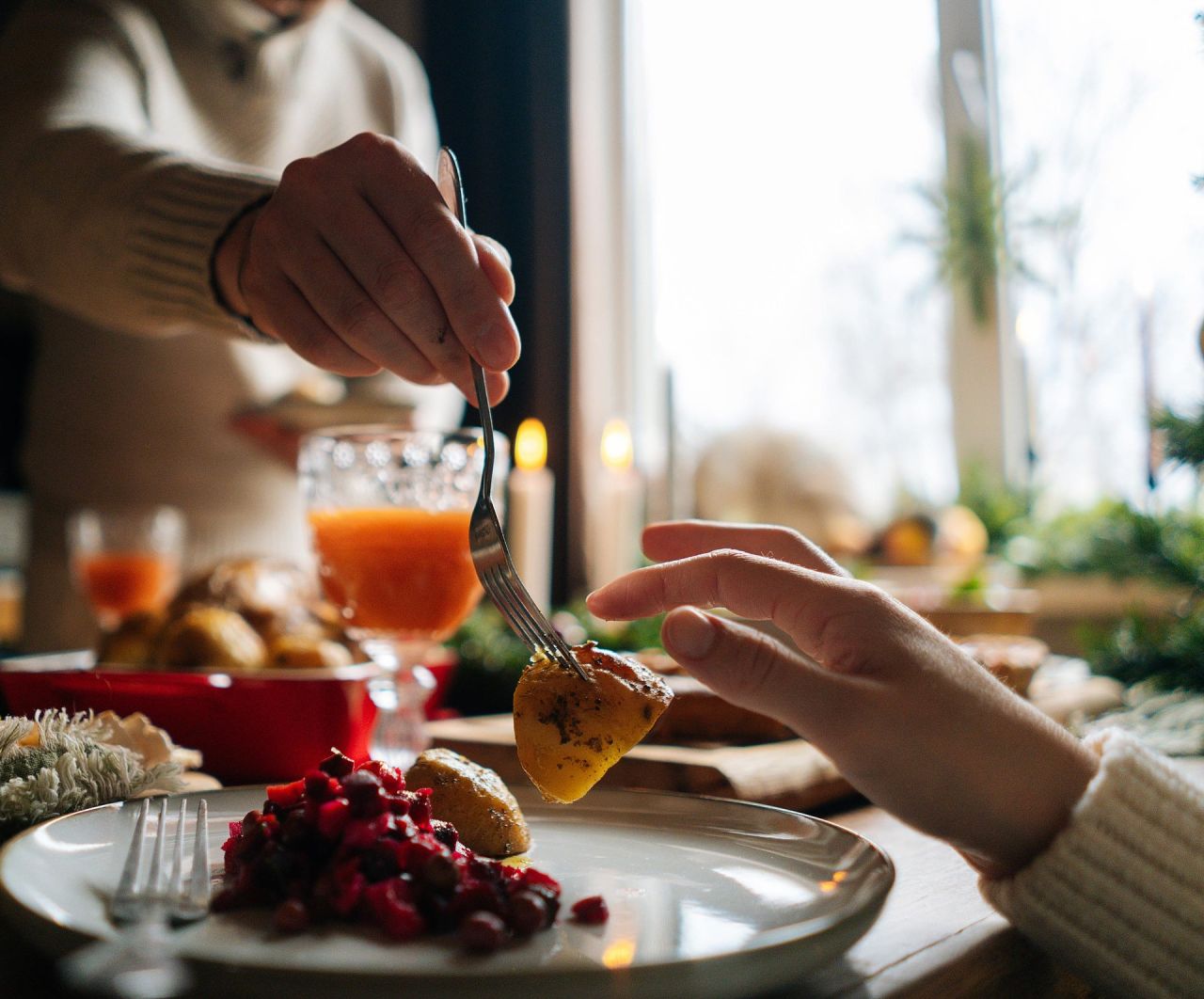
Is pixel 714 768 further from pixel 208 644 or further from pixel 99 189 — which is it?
pixel 99 189

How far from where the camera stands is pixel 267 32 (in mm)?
1967

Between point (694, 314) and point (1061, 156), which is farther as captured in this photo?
→ point (694, 314)

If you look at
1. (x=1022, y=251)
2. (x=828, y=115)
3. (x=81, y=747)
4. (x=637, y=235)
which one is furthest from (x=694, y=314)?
(x=81, y=747)

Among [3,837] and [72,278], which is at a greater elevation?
[72,278]

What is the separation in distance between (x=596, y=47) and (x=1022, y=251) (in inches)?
58.9

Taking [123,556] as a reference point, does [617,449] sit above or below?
above

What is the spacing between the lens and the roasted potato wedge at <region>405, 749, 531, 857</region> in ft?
2.08

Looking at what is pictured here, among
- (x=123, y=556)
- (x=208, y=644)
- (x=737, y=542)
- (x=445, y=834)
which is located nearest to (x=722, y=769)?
(x=737, y=542)

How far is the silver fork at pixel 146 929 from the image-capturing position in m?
0.37

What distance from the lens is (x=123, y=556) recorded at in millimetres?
1765

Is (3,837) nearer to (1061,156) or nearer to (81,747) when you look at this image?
(81,747)

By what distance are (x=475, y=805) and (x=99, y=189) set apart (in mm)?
895

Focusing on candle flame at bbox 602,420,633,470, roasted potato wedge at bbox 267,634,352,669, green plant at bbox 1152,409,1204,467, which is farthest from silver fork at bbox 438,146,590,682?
candle flame at bbox 602,420,633,470

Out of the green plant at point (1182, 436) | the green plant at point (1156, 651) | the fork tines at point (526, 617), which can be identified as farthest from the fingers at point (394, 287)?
the green plant at point (1156, 651)
